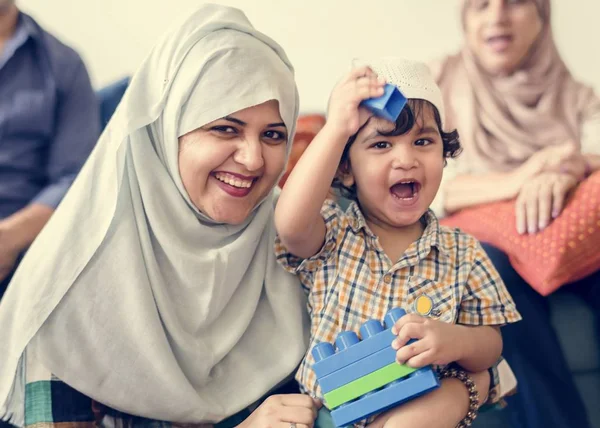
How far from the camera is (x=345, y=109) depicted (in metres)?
0.91

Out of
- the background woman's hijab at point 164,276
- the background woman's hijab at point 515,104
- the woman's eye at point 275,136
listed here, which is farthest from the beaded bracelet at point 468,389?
the background woman's hijab at point 515,104

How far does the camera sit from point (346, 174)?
1.03 meters

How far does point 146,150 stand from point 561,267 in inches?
33.1

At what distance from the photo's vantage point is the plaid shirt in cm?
95

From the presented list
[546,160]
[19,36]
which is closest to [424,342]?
[546,160]

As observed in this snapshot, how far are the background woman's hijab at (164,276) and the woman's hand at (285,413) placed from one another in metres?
0.05

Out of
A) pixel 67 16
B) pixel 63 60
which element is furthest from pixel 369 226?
pixel 67 16

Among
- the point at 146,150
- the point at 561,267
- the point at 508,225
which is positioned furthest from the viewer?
the point at 508,225

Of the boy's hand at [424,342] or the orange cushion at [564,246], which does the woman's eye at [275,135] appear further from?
the orange cushion at [564,246]

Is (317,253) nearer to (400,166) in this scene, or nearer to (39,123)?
(400,166)

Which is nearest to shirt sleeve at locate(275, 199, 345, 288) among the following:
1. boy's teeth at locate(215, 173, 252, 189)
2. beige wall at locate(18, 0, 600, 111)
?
boy's teeth at locate(215, 173, 252, 189)

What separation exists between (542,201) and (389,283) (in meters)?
0.52

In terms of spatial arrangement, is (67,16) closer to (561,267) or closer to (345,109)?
(345,109)

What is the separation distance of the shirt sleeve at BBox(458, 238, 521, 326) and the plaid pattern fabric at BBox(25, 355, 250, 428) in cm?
59
